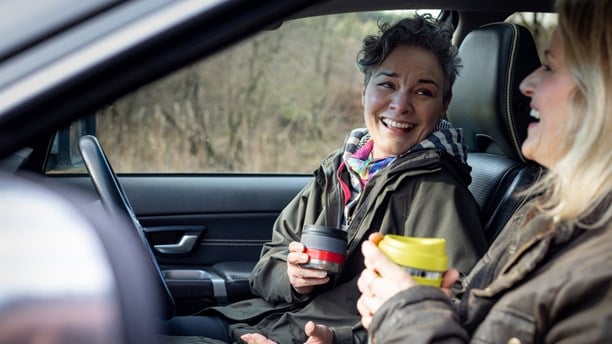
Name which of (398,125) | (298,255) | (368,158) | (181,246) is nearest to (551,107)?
(298,255)

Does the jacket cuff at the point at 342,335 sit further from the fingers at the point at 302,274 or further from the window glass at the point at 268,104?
the window glass at the point at 268,104

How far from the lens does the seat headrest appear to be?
2.61 meters

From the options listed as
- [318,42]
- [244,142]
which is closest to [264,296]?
[244,142]

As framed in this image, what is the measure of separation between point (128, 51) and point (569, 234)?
2.46ft

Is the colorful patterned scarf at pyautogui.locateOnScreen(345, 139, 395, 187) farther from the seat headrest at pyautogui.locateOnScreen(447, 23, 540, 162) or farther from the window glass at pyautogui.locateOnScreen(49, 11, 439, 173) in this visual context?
the window glass at pyautogui.locateOnScreen(49, 11, 439, 173)

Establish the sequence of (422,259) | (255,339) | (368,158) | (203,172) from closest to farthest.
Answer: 1. (422,259)
2. (255,339)
3. (368,158)
4. (203,172)

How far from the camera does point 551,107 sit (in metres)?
1.46

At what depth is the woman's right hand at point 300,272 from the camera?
212 centimetres

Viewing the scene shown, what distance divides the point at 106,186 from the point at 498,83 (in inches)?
48.4

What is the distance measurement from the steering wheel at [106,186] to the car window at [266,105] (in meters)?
3.08

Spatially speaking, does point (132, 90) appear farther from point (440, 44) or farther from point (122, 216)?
point (440, 44)

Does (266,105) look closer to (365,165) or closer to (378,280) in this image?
(365,165)

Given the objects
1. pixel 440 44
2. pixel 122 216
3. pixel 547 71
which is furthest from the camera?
pixel 440 44

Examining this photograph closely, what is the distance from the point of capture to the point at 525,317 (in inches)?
52.1
